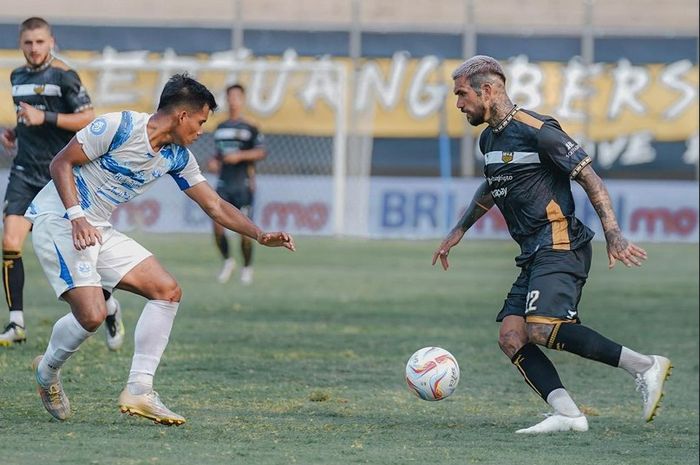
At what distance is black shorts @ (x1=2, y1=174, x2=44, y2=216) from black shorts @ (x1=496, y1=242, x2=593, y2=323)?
4.27m

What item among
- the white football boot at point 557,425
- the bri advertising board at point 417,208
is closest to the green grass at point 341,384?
the white football boot at point 557,425

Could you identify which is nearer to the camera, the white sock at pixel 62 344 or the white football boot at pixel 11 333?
the white sock at pixel 62 344

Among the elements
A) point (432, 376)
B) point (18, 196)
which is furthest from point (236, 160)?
point (432, 376)

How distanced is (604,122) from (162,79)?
9780 mm

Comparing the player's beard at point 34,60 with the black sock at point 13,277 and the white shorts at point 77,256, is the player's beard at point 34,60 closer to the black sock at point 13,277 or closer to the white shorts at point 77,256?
the black sock at point 13,277

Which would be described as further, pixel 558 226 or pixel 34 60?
pixel 34 60

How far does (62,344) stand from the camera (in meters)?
7.05

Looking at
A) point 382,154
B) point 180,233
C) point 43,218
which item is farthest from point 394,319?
point 382,154

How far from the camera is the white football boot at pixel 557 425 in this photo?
7.38 m

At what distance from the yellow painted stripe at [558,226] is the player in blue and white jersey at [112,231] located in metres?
1.44

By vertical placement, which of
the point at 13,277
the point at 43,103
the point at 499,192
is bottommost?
the point at 13,277

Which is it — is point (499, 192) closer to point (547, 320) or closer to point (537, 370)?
point (547, 320)

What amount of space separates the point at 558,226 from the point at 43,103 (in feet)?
14.2

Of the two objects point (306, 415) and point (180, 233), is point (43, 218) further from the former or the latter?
point (180, 233)
